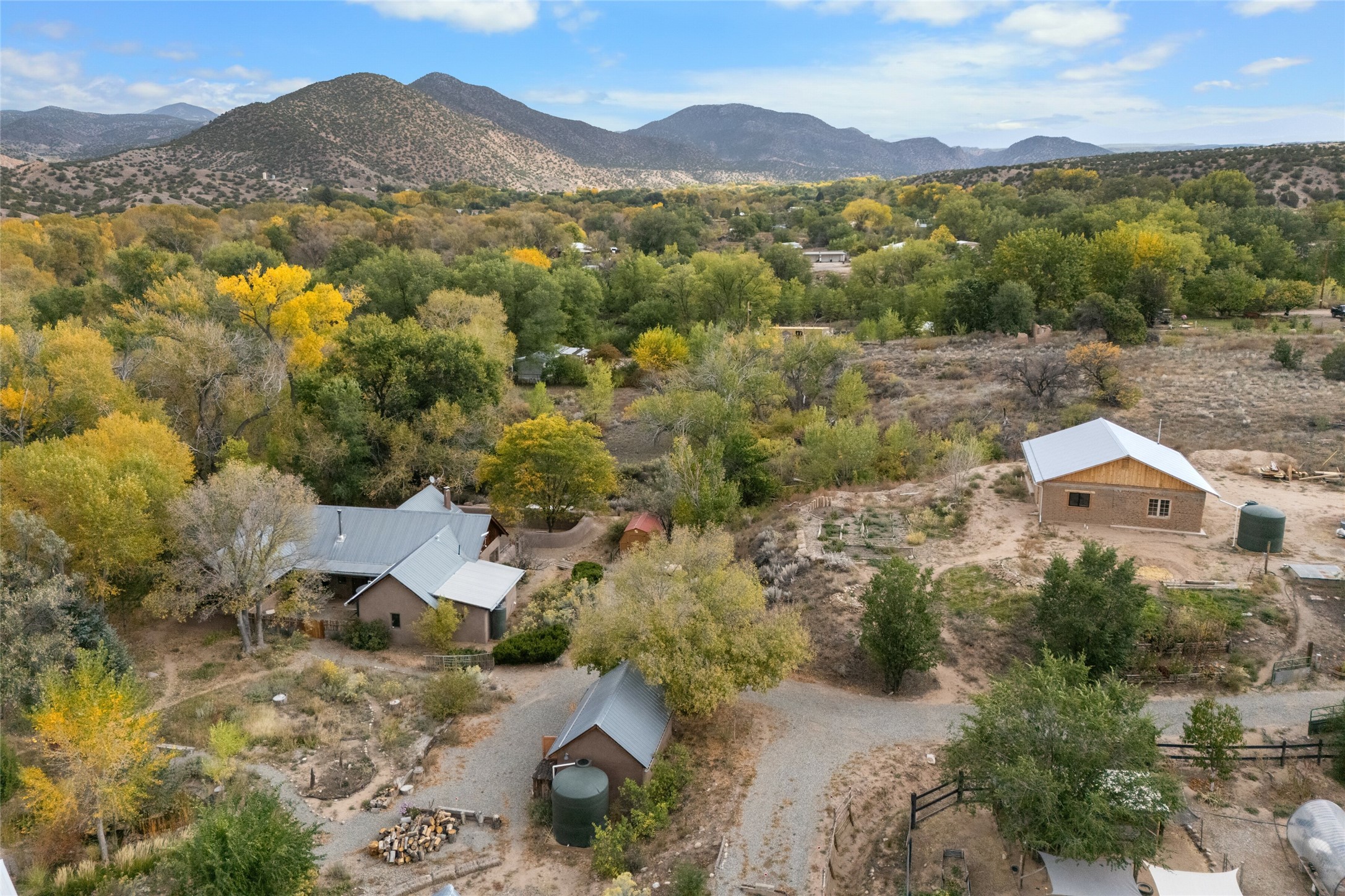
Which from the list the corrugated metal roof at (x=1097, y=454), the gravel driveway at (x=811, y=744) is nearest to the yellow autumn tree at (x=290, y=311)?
the gravel driveway at (x=811, y=744)

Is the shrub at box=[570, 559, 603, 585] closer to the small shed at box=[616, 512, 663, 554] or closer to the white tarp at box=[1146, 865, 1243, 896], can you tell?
the small shed at box=[616, 512, 663, 554]

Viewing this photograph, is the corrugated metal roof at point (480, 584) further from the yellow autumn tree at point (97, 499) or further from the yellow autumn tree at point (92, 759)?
the yellow autumn tree at point (92, 759)

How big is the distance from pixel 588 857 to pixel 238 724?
1004 cm

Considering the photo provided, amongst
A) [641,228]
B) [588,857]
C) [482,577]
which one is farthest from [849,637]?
[641,228]

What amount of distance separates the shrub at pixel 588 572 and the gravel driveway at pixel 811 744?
Result: 30.5ft

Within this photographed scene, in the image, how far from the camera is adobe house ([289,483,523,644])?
1065 inches

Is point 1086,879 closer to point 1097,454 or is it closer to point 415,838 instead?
point 415,838

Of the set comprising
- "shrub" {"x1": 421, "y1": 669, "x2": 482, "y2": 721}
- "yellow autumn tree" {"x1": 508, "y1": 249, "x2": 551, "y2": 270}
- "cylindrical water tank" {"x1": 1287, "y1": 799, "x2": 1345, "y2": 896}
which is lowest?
"shrub" {"x1": 421, "y1": 669, "x2": 482, "y2": 721}

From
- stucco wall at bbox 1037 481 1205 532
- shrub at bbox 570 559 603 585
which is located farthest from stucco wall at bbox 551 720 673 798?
stucco wall at bbox 1037 481 1205 532

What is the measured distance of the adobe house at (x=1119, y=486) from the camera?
2795 cm

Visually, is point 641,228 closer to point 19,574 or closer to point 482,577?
point 482,577

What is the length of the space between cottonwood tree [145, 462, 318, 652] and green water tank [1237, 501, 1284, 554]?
28715 mm

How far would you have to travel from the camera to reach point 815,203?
442 ft

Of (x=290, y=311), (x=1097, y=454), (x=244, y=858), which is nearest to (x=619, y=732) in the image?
(x=244, y=858)
